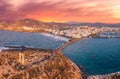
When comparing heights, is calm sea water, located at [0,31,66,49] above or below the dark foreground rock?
below

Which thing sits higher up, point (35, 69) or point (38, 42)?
point (35, 69)

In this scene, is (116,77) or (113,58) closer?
(116,77)

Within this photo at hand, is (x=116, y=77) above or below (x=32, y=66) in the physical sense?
below

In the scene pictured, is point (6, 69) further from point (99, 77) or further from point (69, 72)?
point (99, 77)

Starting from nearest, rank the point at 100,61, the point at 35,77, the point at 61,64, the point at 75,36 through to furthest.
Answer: the point at 35,77, the point at 61,64, the point at 100,61, the point at 75,36

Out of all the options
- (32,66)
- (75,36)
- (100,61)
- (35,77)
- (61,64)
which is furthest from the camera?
(75,36)

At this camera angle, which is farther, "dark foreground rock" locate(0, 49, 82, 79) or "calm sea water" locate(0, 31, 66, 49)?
"calm sea water" locate(0, 31, 66, 49)

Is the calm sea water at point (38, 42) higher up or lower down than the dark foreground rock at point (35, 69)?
lower down

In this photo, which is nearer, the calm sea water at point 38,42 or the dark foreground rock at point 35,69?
the dark foreground rock at point 35,69

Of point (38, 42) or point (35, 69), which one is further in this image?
point (38, 42)

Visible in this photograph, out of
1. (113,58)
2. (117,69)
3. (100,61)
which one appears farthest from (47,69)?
(113,58)

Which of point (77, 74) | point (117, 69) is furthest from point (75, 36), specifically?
point (77, 74)
